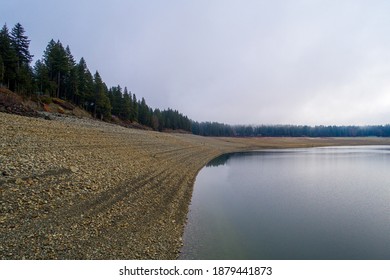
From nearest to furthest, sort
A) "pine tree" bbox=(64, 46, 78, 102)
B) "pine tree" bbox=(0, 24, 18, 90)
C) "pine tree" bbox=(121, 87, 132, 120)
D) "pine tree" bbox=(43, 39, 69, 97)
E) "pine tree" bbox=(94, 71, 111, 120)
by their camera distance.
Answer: "pine tree" bbox=(0, 24, 18, 90) → "pine tree" bbox=(43, 39, 69, 97) → "pine tree" bbox=(64, 46, 78, 102) → "pine tree" bbox=(94, 71, 111, 120) → "pine tree" bbox=(121, 87, 132, 120)

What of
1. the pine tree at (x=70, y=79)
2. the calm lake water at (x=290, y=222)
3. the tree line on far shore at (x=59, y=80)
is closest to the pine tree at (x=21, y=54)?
the tree line on far shore at (x=59, y=80)

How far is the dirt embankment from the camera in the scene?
290 inches

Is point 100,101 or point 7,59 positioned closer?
point 7,59

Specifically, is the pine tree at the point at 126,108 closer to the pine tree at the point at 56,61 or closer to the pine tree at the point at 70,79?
the pine tree at the point at 70,79

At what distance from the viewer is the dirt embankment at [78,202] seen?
7.36m

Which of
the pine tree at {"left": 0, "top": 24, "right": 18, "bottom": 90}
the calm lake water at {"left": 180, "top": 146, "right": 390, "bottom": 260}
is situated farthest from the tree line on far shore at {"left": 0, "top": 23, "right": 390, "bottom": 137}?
the calm lake water at {"left": 180, "top": 146, "right": 390, "bottom": 260}

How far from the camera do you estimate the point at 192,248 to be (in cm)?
920

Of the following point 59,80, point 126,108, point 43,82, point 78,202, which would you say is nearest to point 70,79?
point 59,80

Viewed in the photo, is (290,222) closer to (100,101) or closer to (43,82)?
(43,82)

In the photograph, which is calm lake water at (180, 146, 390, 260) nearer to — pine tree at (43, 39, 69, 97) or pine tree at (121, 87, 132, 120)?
pine tree at (43, 39, 69, 97)

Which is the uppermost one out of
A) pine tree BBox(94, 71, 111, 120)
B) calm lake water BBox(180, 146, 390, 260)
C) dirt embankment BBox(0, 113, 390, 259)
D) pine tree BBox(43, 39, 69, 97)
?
pine tree BBox(43, 39, 69, 97)

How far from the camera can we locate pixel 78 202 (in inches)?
403

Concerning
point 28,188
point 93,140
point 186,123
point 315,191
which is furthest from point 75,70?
point 186,123

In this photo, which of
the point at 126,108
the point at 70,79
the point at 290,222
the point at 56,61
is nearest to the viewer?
the point at 290,222
